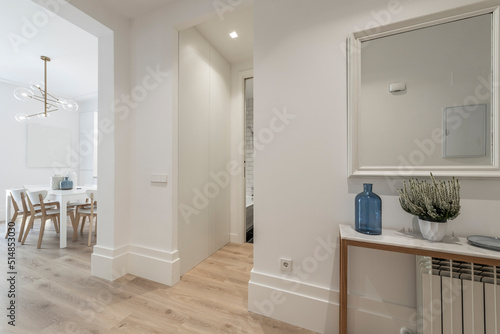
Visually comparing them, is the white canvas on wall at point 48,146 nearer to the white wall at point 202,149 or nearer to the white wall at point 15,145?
the white wall at point 15,145

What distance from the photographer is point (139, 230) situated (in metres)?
2.15

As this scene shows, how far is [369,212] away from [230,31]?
237cm

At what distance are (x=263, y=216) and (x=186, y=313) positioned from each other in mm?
940

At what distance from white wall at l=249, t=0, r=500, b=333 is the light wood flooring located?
0.83 feet

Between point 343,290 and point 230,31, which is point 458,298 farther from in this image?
point 230,31

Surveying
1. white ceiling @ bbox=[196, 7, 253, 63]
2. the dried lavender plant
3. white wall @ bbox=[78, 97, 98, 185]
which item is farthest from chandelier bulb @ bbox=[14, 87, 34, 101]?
the dried lavender plant

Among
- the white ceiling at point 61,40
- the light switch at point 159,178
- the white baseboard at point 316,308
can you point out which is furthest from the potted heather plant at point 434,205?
the white ceiling at point 61,40

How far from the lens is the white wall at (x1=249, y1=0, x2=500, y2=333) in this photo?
1.28 metres

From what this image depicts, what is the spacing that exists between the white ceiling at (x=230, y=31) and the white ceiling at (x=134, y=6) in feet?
1.52

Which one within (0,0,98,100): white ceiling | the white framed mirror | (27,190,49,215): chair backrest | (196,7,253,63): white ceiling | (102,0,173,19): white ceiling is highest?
(0,0,98,100): white ceiling

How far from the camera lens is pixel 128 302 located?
1695 mm

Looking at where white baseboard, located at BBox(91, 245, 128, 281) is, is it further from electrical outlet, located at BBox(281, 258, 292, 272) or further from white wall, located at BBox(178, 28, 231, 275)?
electrical outlet, located at BBox(281, 258, 292, 272)

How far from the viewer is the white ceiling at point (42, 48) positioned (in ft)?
7.77

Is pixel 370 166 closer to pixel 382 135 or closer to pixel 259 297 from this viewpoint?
pixel 382 135
